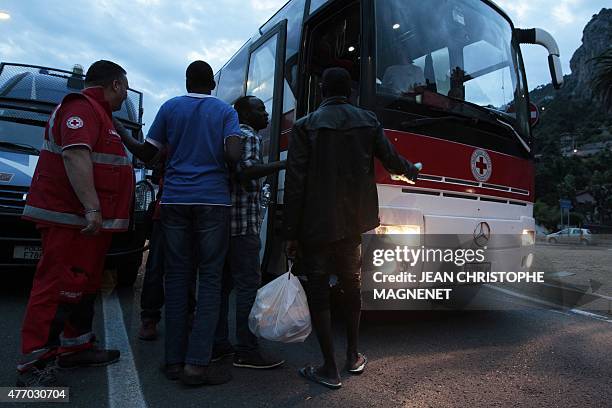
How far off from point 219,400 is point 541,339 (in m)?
2.86

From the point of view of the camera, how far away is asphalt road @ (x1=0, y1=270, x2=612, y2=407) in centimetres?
260

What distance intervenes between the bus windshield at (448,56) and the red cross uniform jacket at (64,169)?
2009 mm

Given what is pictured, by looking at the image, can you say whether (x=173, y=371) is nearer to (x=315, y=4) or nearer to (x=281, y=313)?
(x=281, y=313)

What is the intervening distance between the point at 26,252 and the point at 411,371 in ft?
12.0

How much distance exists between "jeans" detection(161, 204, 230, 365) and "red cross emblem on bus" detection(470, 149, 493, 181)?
2.26 meters

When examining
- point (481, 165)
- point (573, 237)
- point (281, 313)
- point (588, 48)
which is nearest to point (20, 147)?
point (281, 313)

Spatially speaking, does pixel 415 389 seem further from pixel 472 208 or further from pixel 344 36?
pixel 344 36

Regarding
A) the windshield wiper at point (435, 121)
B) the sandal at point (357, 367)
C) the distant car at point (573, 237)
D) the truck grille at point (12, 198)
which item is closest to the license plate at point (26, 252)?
the truck grille at point (12, 198)

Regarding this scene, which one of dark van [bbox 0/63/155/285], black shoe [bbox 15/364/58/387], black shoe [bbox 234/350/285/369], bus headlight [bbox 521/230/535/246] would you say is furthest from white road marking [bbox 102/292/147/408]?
bus headlight [bbox 521/230/535/246]

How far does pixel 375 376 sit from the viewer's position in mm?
2977

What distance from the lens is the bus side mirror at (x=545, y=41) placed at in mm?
4992

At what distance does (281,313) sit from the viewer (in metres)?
2.91

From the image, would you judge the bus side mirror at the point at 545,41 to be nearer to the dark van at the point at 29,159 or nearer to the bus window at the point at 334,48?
the bus window at the point at 334,48

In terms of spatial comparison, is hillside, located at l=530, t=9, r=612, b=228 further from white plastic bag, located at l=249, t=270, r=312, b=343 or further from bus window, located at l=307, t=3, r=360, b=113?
white plastic bag, located at l=249, t=270, r=312, b=343
